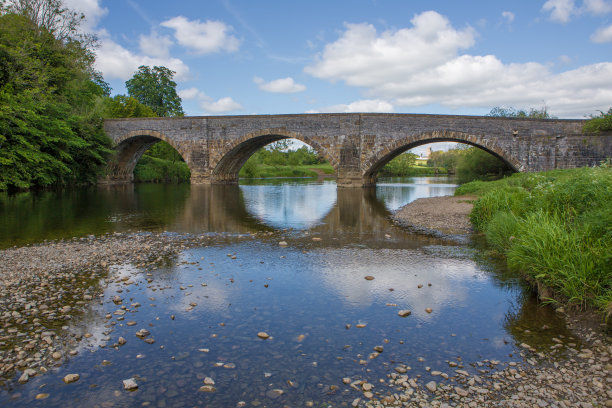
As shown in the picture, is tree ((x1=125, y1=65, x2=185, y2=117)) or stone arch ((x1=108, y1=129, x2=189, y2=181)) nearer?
stone arch ((x1=108, y1=129, x2=189, y2=181))

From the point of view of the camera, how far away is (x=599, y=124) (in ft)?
86.3

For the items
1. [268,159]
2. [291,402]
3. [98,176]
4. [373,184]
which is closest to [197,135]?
[98,176]

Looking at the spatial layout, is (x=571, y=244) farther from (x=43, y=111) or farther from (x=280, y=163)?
(x=280, y=163)

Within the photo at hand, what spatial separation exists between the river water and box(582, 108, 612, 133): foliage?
2260 centimetres

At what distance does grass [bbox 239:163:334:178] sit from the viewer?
59.4 m

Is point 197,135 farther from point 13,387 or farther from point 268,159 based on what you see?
point 268,159

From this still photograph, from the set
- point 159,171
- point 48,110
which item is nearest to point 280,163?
point 159,171

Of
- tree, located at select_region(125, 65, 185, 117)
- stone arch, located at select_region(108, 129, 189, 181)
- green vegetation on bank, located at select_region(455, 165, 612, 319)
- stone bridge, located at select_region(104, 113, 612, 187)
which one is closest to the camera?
green vegetation on bank, located at select_region(455, 165, 612, 319)

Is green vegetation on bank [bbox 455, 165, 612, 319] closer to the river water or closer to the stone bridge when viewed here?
the river water

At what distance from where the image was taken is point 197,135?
114 ft

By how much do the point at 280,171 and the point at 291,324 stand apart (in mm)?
63245

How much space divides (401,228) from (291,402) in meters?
10.0

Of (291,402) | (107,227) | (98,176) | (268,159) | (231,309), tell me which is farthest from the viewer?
(268,159)

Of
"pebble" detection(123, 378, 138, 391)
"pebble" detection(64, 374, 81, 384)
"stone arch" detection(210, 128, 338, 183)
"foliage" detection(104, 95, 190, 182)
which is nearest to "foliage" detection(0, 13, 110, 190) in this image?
"stone arch" detection(210, 128, 338, 183)
